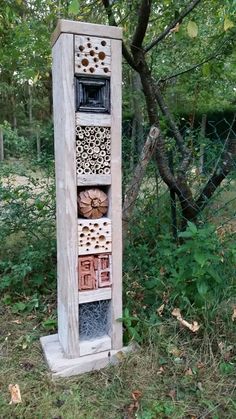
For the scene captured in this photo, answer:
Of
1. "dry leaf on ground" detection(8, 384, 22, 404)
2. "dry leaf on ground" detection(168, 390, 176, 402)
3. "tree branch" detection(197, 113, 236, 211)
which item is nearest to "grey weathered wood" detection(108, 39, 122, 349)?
"dry leaf on ground" detection(168, 390, 176, 402)

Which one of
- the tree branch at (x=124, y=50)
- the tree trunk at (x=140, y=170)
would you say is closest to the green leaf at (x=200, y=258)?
the tree trunk at (x=140, y=170)

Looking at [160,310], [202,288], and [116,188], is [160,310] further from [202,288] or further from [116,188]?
[116,188]

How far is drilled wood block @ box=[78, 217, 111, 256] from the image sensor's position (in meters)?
1.61

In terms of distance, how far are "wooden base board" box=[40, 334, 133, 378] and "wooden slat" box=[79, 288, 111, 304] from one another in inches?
12.1

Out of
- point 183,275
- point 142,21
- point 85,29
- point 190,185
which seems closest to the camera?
point 85,29

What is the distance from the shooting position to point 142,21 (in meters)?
2.34

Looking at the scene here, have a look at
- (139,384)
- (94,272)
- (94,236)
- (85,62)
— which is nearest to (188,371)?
(139,384)

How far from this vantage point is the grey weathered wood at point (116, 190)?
1567 mm

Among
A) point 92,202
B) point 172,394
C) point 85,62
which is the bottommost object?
point 172,394

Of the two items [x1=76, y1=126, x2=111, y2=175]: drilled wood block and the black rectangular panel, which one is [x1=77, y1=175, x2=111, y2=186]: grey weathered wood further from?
the black rectangular panel

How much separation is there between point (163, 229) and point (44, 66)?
217 cm

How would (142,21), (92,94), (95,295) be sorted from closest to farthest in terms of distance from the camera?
1. (92,94)
2. (95,295)
3. (142,21)

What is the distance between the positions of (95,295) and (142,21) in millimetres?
1972

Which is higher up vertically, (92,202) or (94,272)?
(92,202)
